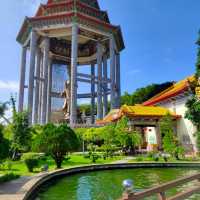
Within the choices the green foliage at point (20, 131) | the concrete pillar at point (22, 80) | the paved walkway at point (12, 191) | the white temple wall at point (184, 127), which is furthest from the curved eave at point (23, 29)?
the paved walkway at point (12, 191)

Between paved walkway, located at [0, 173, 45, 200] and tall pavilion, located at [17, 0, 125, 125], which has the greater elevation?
tall pavilion, located at [17, 0, 125, 125]

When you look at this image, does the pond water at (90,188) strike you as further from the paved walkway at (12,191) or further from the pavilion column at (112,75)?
the pavilion column at (112,75)

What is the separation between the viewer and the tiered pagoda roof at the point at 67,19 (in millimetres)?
44438

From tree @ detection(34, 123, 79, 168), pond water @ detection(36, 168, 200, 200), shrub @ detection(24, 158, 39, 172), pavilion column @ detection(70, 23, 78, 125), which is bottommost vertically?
pond water @ detection(36, 168, 200, 200)

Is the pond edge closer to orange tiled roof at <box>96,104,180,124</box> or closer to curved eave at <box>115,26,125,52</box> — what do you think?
orange tiled roof at <box>96,104,180,124</box>

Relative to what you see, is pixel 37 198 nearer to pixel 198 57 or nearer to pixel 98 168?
pixel 98 168

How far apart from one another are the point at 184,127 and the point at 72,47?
19469 millimetres

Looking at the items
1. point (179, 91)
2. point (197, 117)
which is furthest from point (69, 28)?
point (197, 117)

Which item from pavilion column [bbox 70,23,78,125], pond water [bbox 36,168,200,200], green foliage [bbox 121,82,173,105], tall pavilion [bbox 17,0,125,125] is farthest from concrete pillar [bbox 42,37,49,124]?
pond water [bbox 36,168,200,200]

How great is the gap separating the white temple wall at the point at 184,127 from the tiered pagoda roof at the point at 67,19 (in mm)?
17807

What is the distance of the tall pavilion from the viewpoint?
43.8 meters

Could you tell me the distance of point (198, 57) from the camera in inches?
877

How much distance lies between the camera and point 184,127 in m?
33.0

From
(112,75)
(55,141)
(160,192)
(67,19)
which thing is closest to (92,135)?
(112,75)
